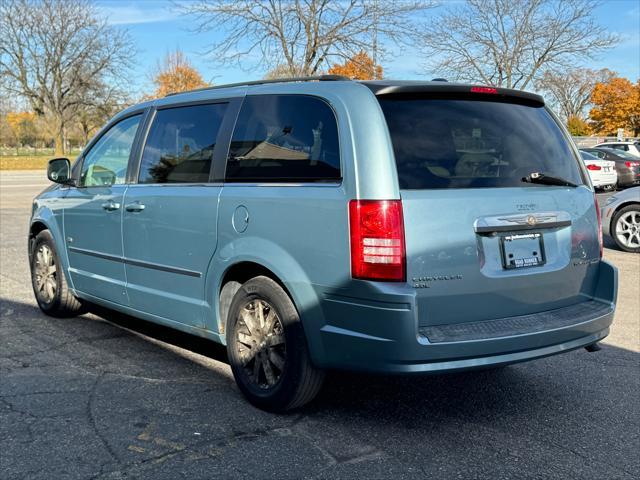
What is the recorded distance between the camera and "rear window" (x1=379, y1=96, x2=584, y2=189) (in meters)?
3.41

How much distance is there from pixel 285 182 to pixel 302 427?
4.24ft

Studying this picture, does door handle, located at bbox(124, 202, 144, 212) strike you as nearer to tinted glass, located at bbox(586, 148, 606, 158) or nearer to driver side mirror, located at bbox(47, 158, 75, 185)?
driver side mirror, located at bbox(47, 158, 75, 185)

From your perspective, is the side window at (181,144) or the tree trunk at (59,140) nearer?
the side window at (181,144)

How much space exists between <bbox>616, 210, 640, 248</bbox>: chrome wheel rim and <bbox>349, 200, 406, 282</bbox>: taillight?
26.9 feet

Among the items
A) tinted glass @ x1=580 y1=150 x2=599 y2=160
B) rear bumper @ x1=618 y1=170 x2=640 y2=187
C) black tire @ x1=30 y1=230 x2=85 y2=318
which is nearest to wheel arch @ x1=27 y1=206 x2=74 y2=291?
black tire @ x1=30 y1=230 x2=85 y2=318

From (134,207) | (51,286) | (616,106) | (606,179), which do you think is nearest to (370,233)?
(134,207)

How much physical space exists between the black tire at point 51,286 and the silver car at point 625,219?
7934mm

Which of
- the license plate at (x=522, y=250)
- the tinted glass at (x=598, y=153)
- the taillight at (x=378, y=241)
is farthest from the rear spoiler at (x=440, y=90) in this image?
the tinted glass at (x=598, y=153)

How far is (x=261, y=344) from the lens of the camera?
3.81 metres

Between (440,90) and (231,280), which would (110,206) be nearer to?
(231,280)

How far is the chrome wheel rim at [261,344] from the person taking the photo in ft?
12.2

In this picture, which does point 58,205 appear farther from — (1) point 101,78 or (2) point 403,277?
(1) point 101,78

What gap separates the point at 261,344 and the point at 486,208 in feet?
4.65

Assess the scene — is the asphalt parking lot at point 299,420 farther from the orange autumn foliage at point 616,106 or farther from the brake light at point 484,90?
the orange autumn foliage at point 616,106
